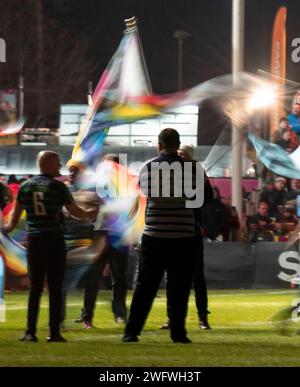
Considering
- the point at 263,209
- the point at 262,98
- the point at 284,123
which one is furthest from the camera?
the point at 263,209

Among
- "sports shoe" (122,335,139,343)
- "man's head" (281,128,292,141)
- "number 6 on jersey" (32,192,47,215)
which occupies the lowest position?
"sports shoe" (122,335,139,343)

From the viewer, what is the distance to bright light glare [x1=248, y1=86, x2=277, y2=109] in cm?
1194

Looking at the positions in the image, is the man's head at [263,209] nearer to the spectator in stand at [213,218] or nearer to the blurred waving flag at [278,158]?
the spectator in stand at [213,218]

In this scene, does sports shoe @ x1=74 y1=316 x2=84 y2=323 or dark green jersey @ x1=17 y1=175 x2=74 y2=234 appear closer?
dark green jersey @ x1=17 y1=175 x2=74 y2=234

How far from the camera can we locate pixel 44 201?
35.0 feet

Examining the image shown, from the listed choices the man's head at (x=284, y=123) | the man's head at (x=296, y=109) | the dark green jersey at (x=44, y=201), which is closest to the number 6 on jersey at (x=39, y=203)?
the dark green jersey at (x=44, y=201)

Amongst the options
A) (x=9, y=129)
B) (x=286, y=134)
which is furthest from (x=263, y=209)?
(x=286, y=134)

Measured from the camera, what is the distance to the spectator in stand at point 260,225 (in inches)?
734

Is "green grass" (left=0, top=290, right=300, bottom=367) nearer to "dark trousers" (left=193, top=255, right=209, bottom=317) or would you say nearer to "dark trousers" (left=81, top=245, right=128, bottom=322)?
"dark trousers" (left=81, top=245, right=128, bottom=322)

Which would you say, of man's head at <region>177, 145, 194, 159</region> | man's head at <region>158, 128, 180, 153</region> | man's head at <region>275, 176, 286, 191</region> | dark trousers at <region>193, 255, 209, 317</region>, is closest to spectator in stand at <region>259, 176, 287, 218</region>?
man's head at <region>275, 176, 286, 191</region>

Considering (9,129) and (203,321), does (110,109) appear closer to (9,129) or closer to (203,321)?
(9,129)

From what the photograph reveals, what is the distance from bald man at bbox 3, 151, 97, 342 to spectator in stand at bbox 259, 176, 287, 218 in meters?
8.65

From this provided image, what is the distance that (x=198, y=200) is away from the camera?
10305 millimetres

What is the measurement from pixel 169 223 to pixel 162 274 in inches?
17.7
